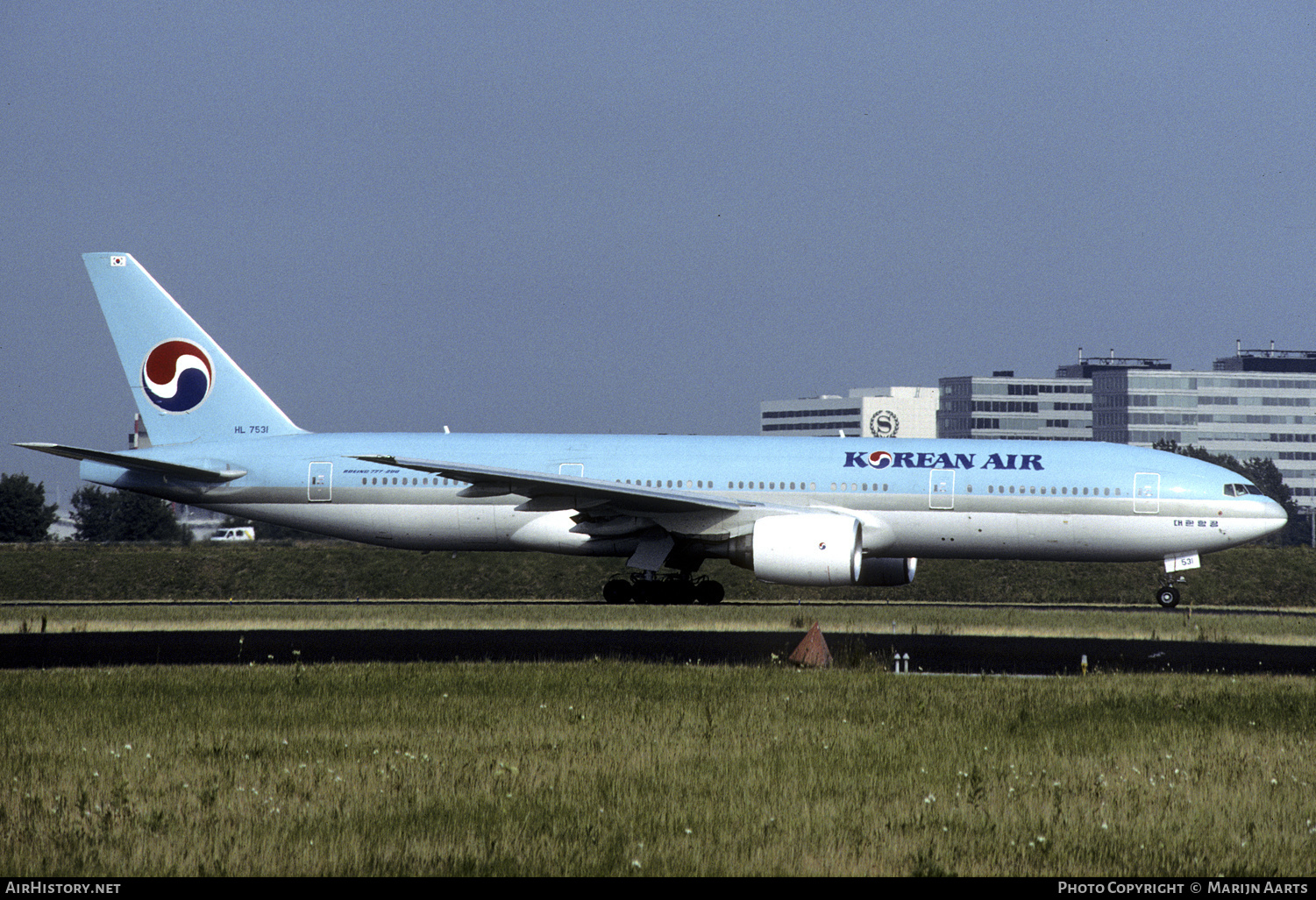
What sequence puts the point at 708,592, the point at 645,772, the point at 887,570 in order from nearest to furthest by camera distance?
1. the point at 645,772
2. the point at 708,592
3. the point at 887,570

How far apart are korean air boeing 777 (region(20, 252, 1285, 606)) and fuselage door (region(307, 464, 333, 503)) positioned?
0.09 feet

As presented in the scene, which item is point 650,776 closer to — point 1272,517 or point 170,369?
point 1272,517

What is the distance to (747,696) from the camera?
13.4 m

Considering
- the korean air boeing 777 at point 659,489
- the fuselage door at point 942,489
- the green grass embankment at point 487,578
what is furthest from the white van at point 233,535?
the fuselage door at point 942,489

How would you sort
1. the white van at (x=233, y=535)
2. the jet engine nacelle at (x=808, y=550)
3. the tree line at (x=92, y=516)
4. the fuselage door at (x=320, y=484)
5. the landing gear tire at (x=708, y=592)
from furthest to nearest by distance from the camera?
the white van at (x=233, y=535), the tree line at (x=92, y=516), the fuselage door at (x=320, y=484), the landing gear tire at (x=708, y=592), the jet engine nacelle at (x=808, y=550)

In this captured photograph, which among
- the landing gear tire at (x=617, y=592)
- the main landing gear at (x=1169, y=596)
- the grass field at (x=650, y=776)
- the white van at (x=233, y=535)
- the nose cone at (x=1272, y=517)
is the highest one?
the white van at (x=233, y=535)

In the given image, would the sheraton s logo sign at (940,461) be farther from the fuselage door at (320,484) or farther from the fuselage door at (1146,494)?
the fuselage door at (320,484)

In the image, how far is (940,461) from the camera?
92.5ft

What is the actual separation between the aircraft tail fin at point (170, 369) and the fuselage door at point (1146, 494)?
735 inches

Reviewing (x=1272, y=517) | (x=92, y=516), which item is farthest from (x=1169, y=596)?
(x=92, y=516)

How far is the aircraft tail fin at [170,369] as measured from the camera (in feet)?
102

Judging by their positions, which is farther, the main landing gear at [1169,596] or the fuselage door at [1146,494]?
the main landing gear at [1169,596]

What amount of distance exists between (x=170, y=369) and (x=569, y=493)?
10.8 metres

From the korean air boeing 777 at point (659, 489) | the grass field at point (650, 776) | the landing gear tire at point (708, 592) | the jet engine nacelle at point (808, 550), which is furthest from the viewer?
the landing gear tire at point (708, 592)
